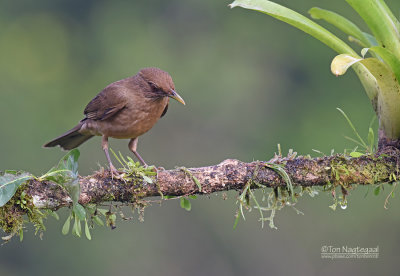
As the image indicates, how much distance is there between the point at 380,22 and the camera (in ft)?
12.5

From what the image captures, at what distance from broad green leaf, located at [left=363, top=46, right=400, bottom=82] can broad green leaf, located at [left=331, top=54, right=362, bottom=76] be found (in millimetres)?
158

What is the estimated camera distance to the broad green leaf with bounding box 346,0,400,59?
3.81 m

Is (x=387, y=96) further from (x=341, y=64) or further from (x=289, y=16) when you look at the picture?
(x=289, y=16)

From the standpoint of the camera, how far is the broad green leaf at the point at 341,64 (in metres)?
3.37

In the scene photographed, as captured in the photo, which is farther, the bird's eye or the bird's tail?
the bird's tail

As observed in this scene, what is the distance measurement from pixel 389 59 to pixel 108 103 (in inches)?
86.3

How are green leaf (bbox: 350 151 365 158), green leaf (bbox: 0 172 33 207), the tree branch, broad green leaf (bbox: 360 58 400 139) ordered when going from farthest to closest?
1. broad green leaf (bbox: 360 58 400 139)
2. green leaf (bbox: 350 151 365 158)
3. the tree branch
4. green leaf (bbox: 0 172 33 207)

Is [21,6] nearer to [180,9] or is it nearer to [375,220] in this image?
[180,9]

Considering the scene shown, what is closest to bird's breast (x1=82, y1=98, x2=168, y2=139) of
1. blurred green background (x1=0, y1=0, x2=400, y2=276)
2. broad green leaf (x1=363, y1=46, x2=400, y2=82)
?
broad green leaf (x1=363, y1=46, x2=400, y2=82)

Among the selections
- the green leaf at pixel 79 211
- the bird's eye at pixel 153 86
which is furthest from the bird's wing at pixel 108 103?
the green leaf at pixel 79 211

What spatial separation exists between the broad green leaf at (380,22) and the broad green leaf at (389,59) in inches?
6.3

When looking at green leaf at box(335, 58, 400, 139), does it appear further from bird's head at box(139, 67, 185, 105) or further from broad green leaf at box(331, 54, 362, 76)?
bird's head at box(139, 67, 185, 105)

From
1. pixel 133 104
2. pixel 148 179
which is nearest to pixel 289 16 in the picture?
pixel 148 179

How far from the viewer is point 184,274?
40.6 feet
